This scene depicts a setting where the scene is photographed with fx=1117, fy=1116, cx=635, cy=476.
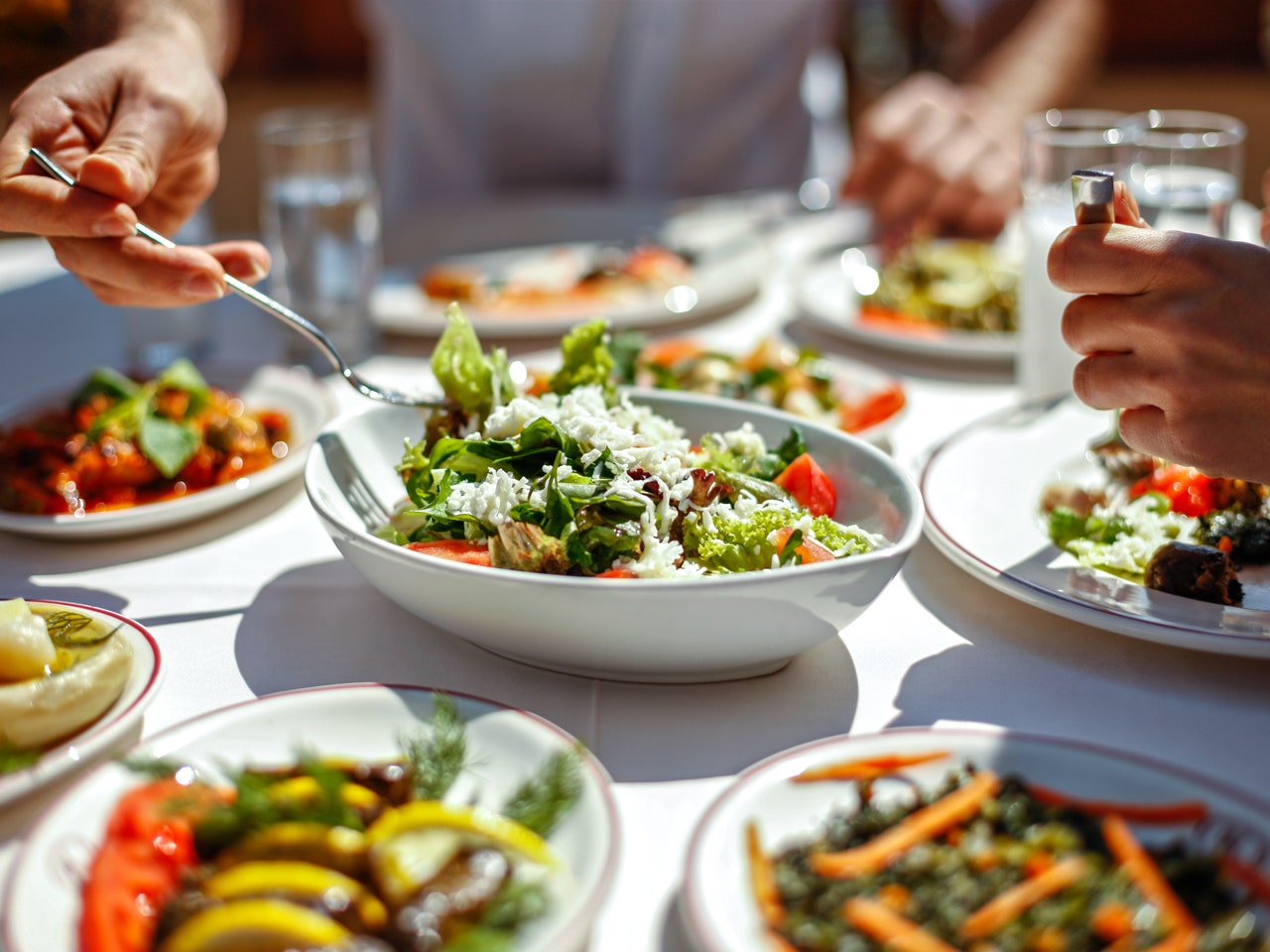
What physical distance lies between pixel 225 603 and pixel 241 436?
1.54 ft

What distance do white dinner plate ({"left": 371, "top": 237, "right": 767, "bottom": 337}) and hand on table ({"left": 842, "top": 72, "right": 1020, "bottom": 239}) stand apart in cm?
50

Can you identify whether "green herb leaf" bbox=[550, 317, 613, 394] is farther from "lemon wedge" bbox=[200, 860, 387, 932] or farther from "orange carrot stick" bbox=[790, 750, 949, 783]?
"lemon wedge" bbox=[200, 860, 387, 932]

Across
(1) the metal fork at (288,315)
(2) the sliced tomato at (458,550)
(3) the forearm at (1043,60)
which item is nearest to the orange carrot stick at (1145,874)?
(2) the sliced tomato at (458,550)

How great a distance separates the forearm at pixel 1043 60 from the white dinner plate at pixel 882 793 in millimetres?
3084

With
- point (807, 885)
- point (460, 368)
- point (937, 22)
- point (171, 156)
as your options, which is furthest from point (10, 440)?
point (937, 22)

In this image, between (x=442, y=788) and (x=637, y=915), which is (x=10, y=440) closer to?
(x=442, y=788)

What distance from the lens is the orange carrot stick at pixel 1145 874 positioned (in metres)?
0.85

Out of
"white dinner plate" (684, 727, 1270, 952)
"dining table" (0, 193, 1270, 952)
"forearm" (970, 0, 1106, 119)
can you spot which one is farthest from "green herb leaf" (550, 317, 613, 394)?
"forearm" (970, 0, 1106, 119)

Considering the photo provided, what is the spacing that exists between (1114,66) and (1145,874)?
8.04 m

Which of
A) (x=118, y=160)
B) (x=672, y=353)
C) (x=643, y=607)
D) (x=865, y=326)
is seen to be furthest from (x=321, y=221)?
(x=643, y=607)

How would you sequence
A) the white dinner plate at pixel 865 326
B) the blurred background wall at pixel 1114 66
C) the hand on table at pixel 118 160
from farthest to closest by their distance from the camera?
the blurred background wall at pixel 1114 66 → the white dinner plate at pixel 865 326 → the hand on table at pixel 118 160

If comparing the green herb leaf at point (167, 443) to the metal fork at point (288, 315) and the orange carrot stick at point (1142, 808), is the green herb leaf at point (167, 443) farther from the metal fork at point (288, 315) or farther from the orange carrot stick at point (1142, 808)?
the orange carrot stick at point (1142, 808)

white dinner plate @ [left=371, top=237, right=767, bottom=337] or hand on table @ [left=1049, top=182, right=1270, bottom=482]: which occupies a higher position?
hand on table @ [left=1049, top=182, right=1270, bottom=482]

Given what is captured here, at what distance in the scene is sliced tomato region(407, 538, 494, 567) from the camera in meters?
1.30
